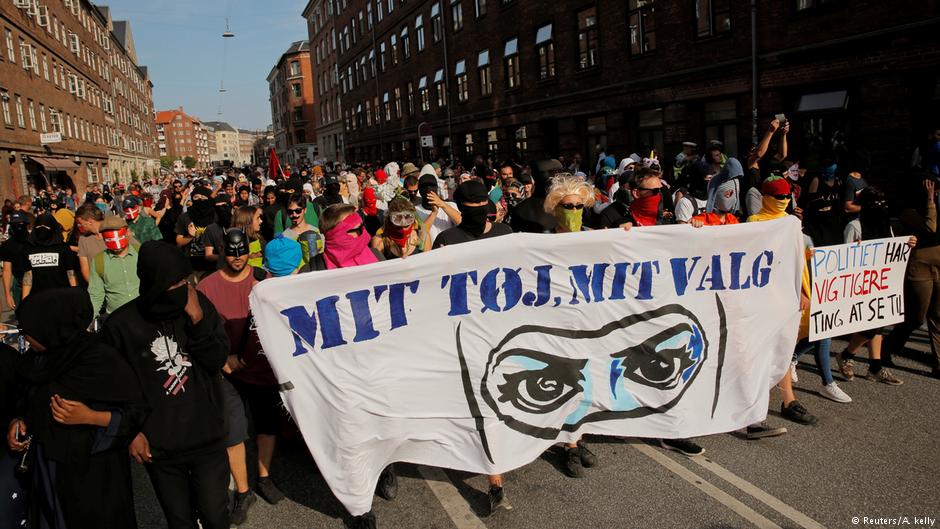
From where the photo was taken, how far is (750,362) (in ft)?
14.6

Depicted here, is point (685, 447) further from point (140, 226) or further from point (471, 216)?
point (140, 226)

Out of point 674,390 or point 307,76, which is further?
point 307,76

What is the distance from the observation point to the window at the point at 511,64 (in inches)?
973

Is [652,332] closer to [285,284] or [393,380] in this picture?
[393,380]

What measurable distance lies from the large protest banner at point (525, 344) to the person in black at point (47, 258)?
468cm

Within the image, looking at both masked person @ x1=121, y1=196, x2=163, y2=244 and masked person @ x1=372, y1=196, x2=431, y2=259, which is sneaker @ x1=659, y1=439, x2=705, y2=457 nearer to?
masked person @ x1=372, y1=196, x2=431, y2=259

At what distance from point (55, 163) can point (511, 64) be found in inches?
1193

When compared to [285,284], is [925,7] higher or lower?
higher

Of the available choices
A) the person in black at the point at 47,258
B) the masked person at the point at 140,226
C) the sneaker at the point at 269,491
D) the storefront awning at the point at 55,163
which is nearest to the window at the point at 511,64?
Answer: the masked person at the point at 140,226

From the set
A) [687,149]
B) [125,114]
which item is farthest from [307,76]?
[687,149]

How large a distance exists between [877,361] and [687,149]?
7.27 m

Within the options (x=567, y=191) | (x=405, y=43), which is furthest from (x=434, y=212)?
(x=405, y=43)

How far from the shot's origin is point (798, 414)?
190 inches

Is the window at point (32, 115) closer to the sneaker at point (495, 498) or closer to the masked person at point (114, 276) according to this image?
the masked person at point (114, 276)
